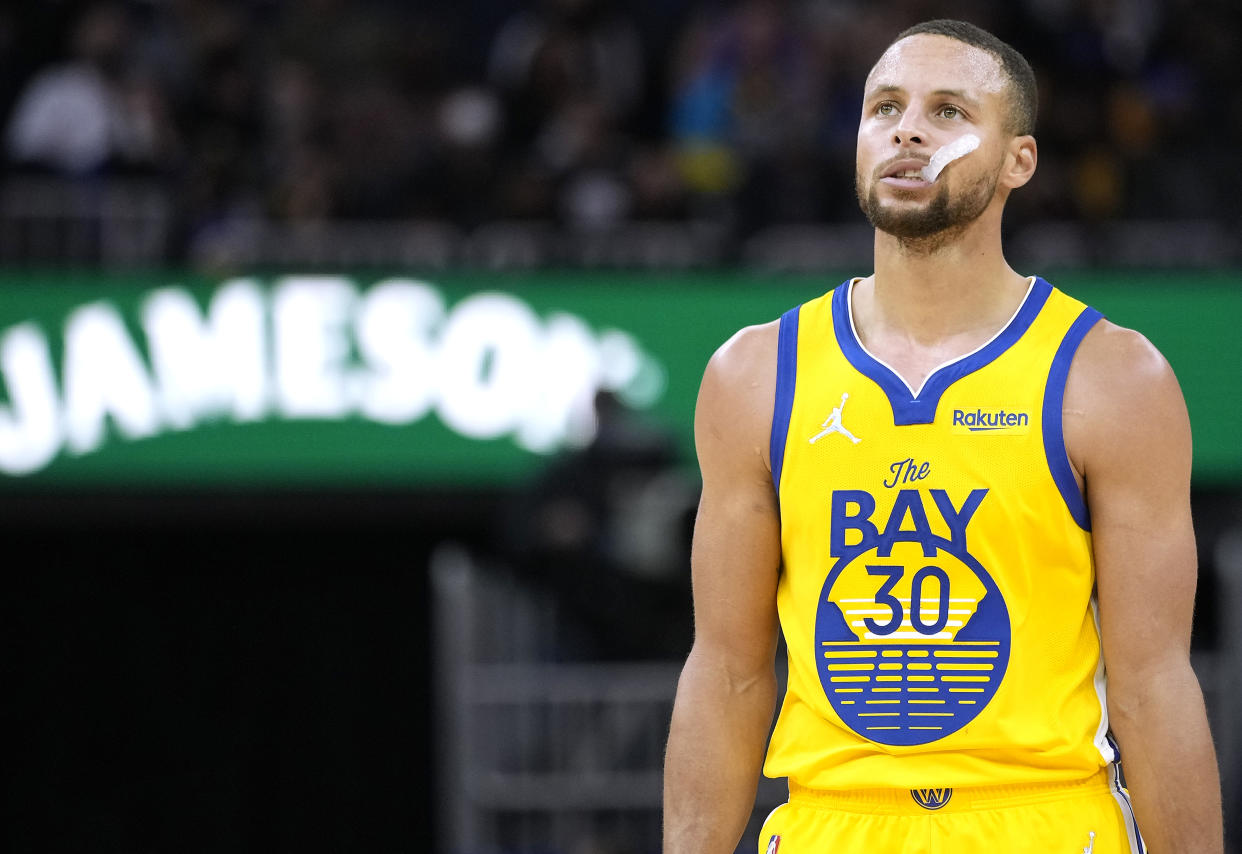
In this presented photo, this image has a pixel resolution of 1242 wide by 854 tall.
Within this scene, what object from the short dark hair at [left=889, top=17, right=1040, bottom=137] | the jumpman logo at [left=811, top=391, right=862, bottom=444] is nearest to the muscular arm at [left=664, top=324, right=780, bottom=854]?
the jumpman logo at [left=811, top=391, right=862, bottom=444]

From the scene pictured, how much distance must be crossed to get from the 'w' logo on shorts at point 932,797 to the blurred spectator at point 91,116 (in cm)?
968

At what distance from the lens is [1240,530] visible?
1146cm

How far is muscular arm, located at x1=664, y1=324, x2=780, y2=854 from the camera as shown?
3656 mm

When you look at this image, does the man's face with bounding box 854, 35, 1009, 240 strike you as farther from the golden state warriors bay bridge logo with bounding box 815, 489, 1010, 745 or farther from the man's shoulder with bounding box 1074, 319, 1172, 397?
the golden state warriors bay bridge logo with bounding box 815, 489, 1010, 745

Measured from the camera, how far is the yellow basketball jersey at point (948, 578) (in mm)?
3447

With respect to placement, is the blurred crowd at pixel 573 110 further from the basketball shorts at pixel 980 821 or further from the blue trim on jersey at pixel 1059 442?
the basketball shorts at pixel 980 821

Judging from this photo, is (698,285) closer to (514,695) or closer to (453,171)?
(453,171)

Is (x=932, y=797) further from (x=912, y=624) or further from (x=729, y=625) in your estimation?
(x=729, y=625)

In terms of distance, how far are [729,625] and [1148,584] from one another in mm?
766

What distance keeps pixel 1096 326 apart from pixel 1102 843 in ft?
3.02

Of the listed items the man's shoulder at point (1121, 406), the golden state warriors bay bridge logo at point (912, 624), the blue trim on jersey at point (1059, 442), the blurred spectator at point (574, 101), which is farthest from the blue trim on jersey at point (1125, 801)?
the blurred spectator at point (574, 101)

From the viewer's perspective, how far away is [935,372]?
356 cm

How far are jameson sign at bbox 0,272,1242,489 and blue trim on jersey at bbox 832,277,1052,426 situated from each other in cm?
758

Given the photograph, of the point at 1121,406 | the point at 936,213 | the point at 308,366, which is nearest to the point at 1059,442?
the point at 1121,406
